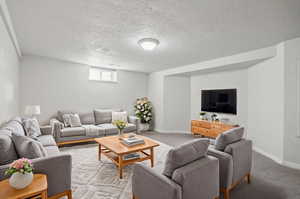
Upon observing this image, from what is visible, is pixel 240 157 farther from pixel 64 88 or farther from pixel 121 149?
pixel 64 88

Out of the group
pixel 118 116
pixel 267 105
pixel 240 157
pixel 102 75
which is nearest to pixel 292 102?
pixel 267 105

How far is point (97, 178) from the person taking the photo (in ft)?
8.04

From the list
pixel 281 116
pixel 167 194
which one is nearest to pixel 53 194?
pixel 167 194

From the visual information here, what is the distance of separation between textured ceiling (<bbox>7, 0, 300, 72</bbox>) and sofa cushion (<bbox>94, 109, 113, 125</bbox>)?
2.31 meters

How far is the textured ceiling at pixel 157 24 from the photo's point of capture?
187 centimetres

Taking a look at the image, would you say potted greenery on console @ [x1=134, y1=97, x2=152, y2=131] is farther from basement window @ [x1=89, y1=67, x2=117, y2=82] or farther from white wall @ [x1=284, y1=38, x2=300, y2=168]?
white wall @ [x1=284, y1=38, x2=300, y2=168]

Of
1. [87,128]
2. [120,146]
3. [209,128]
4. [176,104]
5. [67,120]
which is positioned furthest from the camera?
[176,104]

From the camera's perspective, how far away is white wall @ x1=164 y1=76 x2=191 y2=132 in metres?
5.88

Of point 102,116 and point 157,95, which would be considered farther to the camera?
point 157,95

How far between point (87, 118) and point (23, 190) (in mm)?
3657

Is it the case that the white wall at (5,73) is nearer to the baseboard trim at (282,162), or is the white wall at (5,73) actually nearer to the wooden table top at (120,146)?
the wooden table top at (120,146)

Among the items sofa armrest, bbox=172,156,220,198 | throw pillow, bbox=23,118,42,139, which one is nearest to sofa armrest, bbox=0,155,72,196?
sofa armrest, bbox=172,156,220,198

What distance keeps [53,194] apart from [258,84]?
479 cm

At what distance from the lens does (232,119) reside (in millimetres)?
4660
